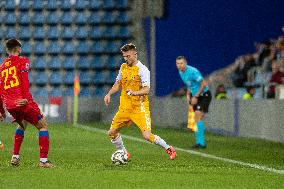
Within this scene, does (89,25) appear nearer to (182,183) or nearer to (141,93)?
(141,93)

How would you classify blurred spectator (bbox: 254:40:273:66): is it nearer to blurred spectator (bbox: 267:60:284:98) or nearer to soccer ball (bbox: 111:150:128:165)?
blurred spectator (bbox: 267:60:284:98)

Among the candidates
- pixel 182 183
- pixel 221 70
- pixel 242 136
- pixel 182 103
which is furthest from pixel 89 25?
pixel 182 183

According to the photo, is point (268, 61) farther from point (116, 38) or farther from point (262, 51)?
point (116, 38)

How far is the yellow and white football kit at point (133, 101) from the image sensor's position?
13125 mm

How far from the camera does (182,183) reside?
1016 cm

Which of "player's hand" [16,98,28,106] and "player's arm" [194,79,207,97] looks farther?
"player's arm" [194,79,207,97]

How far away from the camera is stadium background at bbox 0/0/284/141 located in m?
32.5

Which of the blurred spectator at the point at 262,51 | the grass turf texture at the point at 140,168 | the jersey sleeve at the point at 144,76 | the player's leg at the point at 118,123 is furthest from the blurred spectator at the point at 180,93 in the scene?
the jersey sleeve at the point at 144,76

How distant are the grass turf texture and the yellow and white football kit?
63 cm

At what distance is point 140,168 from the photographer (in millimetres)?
12242

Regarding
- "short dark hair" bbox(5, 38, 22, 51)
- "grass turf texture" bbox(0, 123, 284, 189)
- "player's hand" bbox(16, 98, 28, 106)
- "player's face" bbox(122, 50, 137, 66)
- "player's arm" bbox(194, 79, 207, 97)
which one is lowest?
"grass turf texture" bbox(0, 123, 284, 189)

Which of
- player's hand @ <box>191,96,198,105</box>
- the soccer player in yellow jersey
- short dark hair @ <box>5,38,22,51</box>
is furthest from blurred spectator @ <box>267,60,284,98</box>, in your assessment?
short dark hair @ <box>5,38,22,51</box>

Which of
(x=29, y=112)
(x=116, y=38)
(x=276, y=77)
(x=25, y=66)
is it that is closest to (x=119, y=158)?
(x=29, y=112)

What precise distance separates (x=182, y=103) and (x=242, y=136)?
5.31 metres
